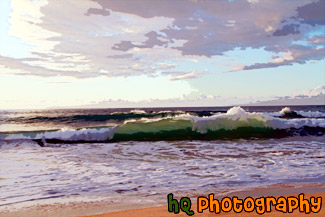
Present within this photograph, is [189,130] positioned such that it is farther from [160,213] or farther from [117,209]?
[160,213]

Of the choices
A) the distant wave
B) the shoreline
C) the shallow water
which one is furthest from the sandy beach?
the distant wave

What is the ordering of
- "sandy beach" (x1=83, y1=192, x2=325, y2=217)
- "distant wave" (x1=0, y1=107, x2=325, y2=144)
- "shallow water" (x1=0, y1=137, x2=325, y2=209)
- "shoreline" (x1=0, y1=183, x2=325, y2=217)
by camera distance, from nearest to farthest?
"sandy beach" (x1=83, y1=192, x2=325, y2=217) < "shoreline" (x1=0, y1=183, x2=325, y2=217) < "shallow water" (x1=0, y1=137, x2=325, y2=209) < "distant wave" (x1=0, y1=107, x2=325, y2=144)

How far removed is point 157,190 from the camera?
16.7 feet

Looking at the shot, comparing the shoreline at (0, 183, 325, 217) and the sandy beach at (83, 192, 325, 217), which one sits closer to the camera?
the sandy beach at (83, 192, 325, 217)

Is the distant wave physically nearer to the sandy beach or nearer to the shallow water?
the shallow water

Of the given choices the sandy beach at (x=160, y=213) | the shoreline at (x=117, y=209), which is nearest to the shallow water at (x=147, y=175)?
the shoreline at (x=117, y=209)

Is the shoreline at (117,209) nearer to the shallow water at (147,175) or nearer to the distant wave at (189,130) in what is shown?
the shallow water at (147,175)

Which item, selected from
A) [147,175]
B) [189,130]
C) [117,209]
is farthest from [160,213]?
[189,130]

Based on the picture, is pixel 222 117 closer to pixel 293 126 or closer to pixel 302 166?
pixel 293 126

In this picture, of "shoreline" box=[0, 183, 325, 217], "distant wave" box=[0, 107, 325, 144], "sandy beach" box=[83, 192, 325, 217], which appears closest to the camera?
"sandy beach" box=[83, 192, 325, 217]

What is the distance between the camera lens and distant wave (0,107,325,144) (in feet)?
55.3

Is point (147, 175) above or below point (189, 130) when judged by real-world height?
below

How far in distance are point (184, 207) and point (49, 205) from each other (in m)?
2.01

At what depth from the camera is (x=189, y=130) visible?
18234mm
